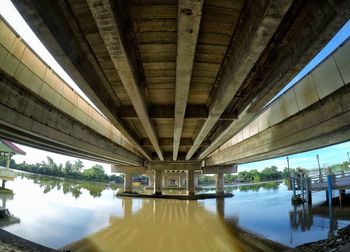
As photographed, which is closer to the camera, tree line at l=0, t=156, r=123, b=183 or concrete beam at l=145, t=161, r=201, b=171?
concrete beam at l=145, t=161, r=201, b=171

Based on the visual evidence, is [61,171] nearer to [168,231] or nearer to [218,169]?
[218,169]

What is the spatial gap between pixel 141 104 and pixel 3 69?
3877 millimetres

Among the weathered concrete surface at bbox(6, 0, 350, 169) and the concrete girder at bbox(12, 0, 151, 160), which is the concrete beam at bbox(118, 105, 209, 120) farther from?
the concrete girder at bbox(12, 0, 151, 160)

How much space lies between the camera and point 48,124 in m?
10.7

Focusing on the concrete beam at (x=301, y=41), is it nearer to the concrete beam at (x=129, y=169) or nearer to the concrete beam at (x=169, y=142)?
the concrete beam at (x=169, y=142)

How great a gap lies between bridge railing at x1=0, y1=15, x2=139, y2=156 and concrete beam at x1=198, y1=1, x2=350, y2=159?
6694 millimetres

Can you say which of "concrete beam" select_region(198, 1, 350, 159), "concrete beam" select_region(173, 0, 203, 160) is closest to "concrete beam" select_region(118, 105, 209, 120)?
"concrete beam" select_region(173, 0, 203, 160)

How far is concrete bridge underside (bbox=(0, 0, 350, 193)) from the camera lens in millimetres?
4539

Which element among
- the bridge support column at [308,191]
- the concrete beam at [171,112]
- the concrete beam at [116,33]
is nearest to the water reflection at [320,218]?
the bridge support column at [308,191]

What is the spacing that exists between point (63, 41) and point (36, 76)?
14.2ft

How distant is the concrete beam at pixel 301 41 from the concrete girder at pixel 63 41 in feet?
13.8

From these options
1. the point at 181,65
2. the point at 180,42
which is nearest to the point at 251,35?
the point at 180,42

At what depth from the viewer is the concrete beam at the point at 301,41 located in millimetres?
4309

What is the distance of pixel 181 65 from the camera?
588cm
